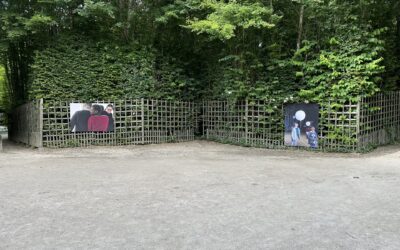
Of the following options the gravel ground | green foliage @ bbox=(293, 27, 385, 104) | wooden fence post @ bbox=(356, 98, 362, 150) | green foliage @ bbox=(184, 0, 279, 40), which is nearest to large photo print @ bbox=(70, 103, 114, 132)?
the gravel ground

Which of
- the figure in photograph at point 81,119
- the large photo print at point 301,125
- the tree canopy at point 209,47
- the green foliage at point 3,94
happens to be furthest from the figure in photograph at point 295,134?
the green foliage at point 3,94

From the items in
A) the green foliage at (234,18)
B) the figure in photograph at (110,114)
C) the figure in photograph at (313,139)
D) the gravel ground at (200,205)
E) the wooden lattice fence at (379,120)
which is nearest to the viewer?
the gravel ground at (200,205)

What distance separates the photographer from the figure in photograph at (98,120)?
12.9 metres

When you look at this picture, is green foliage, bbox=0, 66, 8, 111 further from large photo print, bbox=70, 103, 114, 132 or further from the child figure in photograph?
the child figure in photograph

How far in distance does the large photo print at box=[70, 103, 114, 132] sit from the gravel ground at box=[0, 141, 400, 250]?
4167 millimetres

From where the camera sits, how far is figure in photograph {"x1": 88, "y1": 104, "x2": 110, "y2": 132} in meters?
12.9

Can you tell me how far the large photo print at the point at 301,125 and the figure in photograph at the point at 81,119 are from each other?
22.4ft

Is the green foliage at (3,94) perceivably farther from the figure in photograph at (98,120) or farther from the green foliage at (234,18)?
the green foliage at (234,18)

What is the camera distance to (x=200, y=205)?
471cm

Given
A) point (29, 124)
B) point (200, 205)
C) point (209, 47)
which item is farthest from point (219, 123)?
point (200, 205)

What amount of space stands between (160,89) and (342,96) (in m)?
6.61

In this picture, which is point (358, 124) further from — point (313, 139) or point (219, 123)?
point (219, 123)

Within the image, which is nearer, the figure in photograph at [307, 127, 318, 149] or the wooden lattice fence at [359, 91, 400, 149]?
the wooden lattice fence at [359, 91, 400, 149]

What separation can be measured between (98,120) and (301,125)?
6933mm
